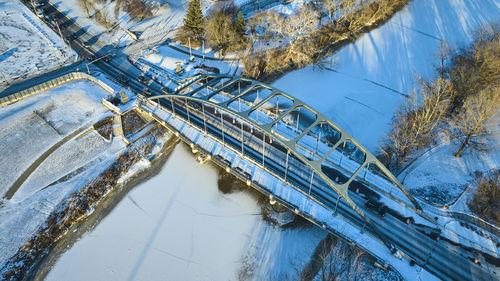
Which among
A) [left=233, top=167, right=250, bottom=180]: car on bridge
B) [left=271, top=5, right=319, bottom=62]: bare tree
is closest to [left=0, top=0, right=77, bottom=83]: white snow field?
[left=271, top=5, right=319, bottom=62]: bare tree

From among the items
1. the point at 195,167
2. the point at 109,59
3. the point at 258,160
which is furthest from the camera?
the point at 109,59

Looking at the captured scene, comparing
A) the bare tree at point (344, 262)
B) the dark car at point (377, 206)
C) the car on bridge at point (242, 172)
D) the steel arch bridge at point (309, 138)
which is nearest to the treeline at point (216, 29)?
the steel arch bridge at point (309, 138)

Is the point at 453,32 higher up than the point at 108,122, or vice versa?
the point at 453,32

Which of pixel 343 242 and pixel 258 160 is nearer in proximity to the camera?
pixel 343 242

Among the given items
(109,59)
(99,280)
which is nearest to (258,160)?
(99,280)

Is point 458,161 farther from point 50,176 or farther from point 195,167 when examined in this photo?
point 50,176

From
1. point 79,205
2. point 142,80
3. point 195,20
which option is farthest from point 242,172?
point 195,20

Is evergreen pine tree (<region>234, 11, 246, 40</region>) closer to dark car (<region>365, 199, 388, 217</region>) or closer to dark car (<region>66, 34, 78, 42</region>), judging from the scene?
dark car (<region>66, 34, 78, 42</region>)

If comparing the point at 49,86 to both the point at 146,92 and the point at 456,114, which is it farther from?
the point at 456,114
